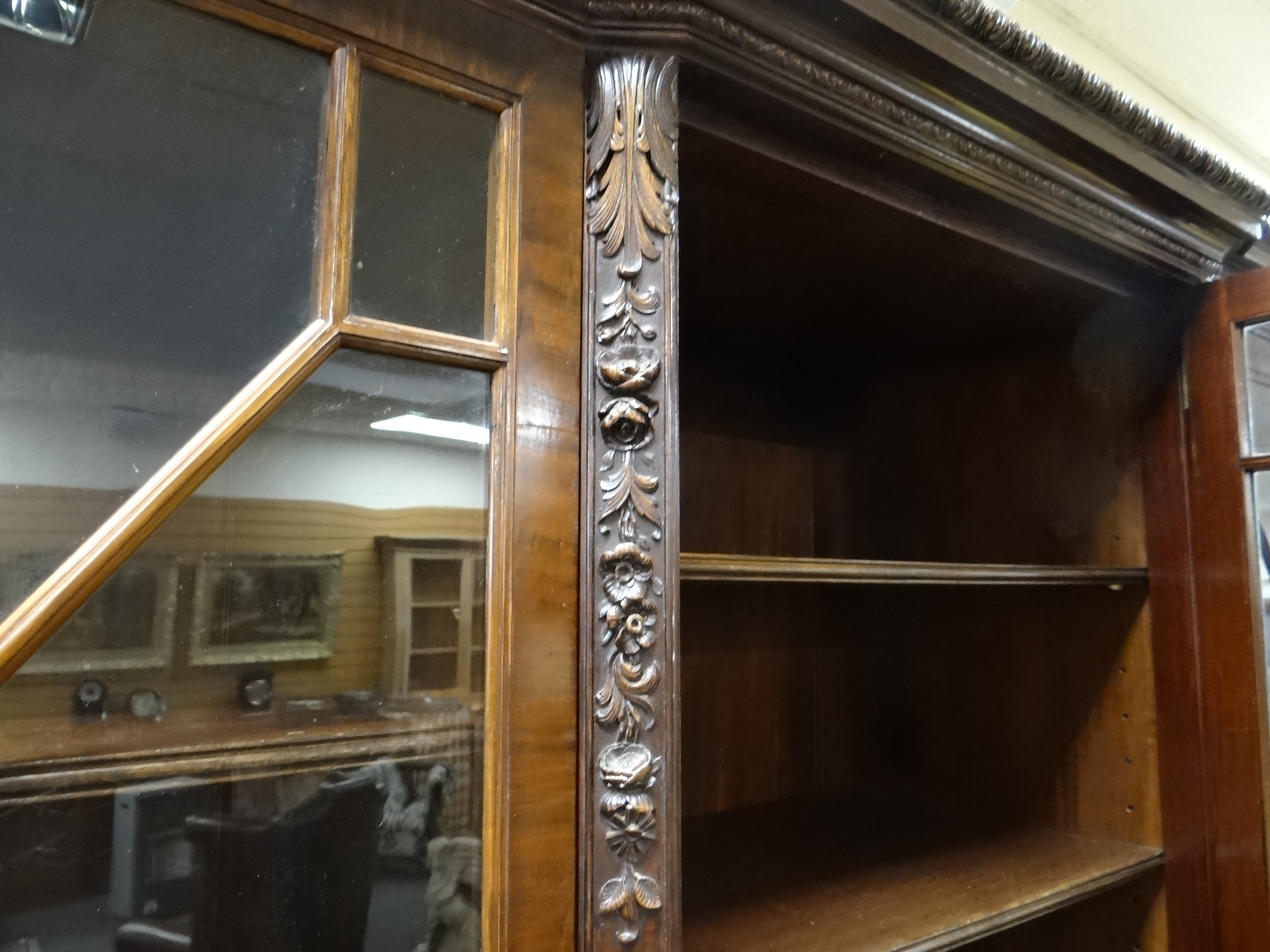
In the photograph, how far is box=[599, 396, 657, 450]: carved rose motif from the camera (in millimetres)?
564

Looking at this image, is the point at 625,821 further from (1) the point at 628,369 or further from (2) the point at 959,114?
(2) the point at 959,114

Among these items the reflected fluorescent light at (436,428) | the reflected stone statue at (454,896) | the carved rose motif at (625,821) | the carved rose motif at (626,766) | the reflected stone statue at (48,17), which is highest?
the reflected stone statue at (48,17)

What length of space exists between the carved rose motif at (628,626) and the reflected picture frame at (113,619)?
9.6 inches

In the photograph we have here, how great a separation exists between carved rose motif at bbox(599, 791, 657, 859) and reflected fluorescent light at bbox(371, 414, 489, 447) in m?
0.24

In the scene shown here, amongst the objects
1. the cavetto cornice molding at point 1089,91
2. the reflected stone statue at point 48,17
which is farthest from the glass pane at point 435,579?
the cavetto cornice molding at point 1089,91

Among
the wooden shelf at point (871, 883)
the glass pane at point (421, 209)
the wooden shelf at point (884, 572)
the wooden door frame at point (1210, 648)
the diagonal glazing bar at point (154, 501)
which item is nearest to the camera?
the diagonal glazing bar at point (154, 501)

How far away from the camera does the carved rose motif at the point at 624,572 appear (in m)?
0.56

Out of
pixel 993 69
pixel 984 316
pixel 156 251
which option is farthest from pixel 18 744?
pixel 984 316

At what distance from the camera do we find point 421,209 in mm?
536

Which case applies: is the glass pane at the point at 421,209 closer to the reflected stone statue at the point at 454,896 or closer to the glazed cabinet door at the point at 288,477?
the glazed cabinet door at the point at 288,477

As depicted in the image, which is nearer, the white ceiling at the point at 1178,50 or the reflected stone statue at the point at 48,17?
the reflected stone statue at the point at 48,17

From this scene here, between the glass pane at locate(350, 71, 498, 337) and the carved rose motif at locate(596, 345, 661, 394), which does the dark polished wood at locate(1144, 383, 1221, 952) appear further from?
the glass pane at locate(350, 71, 498, 337)

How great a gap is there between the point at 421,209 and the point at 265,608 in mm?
254

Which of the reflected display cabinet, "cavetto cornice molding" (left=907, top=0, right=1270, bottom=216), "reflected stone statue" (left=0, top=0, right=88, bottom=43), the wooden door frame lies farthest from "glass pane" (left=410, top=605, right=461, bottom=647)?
the wooden door frame
